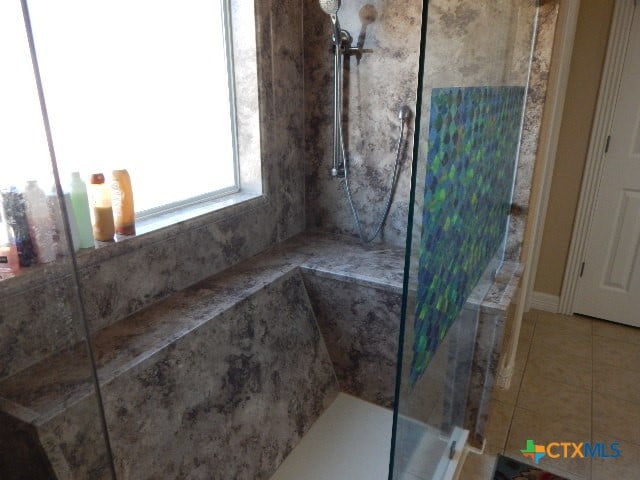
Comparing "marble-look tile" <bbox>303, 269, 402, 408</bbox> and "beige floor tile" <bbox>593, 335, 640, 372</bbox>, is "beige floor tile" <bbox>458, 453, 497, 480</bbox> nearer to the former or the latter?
"marble-look tile" <bbox>303, 269, 402, 408</bbox>

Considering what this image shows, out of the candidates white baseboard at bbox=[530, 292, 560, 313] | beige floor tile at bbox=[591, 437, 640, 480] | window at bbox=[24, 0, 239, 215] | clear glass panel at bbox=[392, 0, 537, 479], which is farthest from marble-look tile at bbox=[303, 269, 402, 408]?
white baseboard at bbox=[530, 292, 560, 313]

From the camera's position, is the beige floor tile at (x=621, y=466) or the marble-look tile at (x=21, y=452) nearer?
the marble-look tile at (x=21, y=452)

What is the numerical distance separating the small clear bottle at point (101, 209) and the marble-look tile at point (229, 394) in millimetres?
412

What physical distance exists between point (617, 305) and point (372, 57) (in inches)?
81.4

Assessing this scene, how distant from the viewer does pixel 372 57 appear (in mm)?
2012

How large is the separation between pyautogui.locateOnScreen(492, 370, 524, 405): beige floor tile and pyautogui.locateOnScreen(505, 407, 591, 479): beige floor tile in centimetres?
6

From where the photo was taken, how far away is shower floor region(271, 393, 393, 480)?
1600mm

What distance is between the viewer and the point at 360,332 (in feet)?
6.21

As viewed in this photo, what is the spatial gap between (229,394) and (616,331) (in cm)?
234

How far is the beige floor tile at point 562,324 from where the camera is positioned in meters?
2.64

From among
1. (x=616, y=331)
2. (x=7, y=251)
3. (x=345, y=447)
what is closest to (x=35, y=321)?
(x=7, y=251)

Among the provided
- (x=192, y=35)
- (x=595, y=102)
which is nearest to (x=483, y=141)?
(x=192, y=35)

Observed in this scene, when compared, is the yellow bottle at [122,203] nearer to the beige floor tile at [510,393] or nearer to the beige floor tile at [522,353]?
the beige floor tile at [510,393]

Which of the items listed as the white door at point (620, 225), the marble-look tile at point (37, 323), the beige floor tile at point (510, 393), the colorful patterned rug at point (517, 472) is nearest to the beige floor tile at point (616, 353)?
the white door at point (620, 225)
